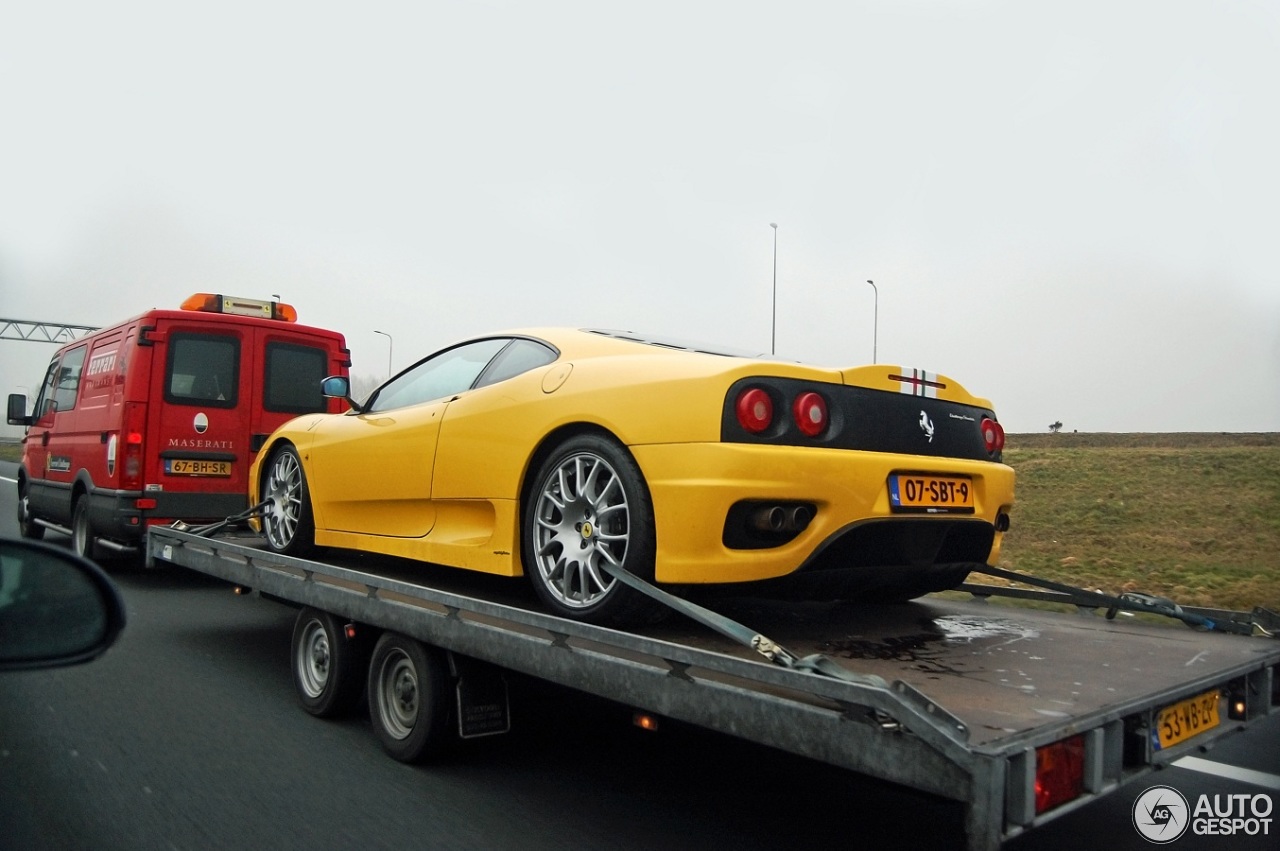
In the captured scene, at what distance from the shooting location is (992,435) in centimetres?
421

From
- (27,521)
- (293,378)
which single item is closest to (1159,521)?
(293,378)

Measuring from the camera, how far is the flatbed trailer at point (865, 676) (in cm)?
231

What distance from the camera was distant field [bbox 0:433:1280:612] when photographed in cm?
953

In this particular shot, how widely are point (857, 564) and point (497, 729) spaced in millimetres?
1543

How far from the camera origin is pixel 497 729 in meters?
4.04

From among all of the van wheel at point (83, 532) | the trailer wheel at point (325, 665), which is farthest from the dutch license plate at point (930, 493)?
the van wheel at point (83, 532)

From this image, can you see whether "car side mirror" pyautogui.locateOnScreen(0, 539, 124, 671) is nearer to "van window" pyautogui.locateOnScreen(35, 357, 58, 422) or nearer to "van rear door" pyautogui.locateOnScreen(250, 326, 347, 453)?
"van rear door" pyautogui.locateOnScreen(250, 326, 347, 453)

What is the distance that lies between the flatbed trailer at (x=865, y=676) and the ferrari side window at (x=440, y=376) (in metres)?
0.85

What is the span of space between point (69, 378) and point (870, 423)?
8840 millimetres

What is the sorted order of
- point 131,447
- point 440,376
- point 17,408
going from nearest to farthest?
1. point 440,376
2. point 131,447
3. point 17,408

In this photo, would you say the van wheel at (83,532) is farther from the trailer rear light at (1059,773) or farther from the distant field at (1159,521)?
the distant field at (1159,521)

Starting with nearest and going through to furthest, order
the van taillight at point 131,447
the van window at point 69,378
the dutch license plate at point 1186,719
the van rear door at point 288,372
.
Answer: the dutch license plate at point 1186,719, the van taillight at point 131,447, the van rear door at point 288,372, the van window at point 69,378

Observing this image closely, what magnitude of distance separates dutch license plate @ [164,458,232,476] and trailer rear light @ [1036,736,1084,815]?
24.5 ft

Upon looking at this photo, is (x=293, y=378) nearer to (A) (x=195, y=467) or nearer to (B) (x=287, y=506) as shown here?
(A) (x=195, y=467)
